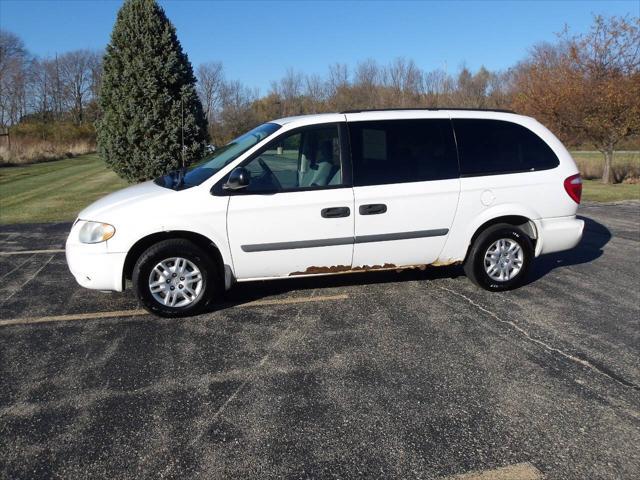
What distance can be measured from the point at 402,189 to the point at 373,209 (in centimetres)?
38

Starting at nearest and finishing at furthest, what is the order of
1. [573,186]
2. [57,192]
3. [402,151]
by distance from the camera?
[402,151], [573,186], [57,192]

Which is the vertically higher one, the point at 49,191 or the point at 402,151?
the point at 402,151

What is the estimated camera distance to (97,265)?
4.69m

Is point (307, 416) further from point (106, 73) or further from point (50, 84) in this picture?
point (50, 84)

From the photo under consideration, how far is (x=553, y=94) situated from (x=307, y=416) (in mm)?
17188

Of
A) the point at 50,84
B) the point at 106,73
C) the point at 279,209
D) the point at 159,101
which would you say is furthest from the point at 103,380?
the point at 50,84

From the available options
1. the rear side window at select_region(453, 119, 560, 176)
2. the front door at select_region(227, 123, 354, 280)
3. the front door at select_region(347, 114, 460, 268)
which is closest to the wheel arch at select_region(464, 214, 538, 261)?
the front door at select_region(347, 114, 460, 268)

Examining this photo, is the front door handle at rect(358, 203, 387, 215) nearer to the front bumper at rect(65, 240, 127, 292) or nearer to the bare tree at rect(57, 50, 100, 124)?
the front bumper at rect(65, 240, 127, 292)

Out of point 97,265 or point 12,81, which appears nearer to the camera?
point 97,265

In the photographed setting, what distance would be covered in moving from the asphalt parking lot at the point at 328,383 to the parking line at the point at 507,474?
0.01 meters

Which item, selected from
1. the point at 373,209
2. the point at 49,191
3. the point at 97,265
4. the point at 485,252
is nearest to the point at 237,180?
the point at 373,209

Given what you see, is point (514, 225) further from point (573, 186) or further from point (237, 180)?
point (237, 180)

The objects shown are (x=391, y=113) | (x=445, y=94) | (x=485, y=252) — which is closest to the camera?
(x=391, y=113)

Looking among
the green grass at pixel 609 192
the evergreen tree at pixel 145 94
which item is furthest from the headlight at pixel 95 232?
the green grass at pixel 609 192
